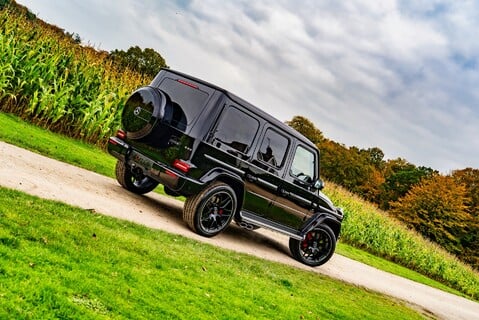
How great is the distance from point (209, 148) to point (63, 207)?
7.80 ft

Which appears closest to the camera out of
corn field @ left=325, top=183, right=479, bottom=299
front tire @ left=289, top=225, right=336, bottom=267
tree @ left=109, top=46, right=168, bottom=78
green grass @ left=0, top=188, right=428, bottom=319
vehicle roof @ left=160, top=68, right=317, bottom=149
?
green grass @ left=0, top=188, right=428, bottom=319

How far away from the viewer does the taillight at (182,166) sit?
7125 millimetres

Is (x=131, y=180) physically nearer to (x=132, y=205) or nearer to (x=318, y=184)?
(x=132, y=205)

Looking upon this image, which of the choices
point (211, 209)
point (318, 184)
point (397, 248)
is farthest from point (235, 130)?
point (397, 248)

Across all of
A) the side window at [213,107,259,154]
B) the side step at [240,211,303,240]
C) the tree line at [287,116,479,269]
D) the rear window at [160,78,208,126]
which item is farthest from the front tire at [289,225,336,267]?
the tree line at [287,116,479,269]

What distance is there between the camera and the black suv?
7.27m

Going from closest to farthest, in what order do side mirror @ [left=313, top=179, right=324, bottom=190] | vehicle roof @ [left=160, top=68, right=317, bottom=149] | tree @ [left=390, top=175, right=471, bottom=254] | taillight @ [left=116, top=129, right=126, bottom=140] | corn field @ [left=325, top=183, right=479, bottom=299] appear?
1. vehicle roof @ [left=160, top=68, right=317, bottom=149]
2. taillight @ [left=116, top=129, right=126, bottom=140]
3. side mirror @ [left=313, top=179, right=324, bottom=190]
4. corn field @ [left=325, top=183, right=479, bottom=299]
5. tree @ [left=390, top=175, right=471, bottom=254]

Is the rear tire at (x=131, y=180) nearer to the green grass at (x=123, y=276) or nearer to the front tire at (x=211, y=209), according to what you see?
the front tire at (x=211, y=209)

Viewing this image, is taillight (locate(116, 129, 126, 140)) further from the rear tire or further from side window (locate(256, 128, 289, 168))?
side window (locate(256, 128, 289, 168))

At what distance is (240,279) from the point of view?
5.88m

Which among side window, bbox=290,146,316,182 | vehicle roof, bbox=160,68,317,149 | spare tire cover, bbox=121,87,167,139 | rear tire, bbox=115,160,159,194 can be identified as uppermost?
vehicle roof, bbox=160,68,317,149

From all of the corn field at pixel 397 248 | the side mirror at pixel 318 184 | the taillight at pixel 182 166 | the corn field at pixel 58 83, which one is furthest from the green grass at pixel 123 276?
the corn field at pixel 397 248

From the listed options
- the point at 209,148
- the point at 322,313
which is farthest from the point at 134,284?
the point at 209,148

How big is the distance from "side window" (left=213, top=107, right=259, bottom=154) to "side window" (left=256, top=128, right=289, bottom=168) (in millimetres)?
310
